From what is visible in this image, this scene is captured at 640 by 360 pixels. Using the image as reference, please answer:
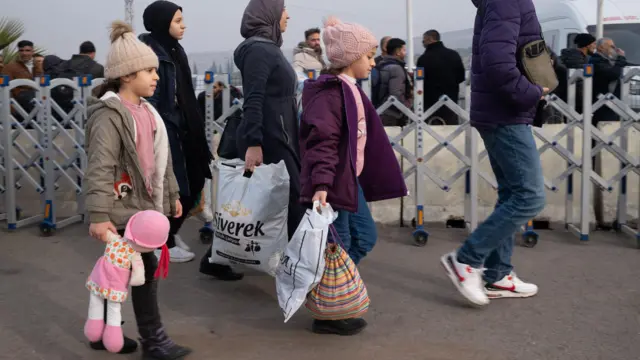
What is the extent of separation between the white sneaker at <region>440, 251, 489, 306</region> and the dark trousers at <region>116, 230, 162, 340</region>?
1.84 meters

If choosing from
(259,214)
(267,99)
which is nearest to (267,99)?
(267,99)

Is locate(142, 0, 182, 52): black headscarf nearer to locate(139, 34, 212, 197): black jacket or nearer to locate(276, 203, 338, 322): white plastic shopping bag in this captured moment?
locate(139, 34, 212, 197): black jacket

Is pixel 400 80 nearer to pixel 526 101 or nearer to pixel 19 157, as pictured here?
pixel 19 157

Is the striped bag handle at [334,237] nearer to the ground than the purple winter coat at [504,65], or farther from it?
nearer to the ground

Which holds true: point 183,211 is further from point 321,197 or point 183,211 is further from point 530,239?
point 530,239

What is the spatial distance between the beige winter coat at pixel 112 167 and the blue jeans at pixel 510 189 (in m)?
1.93

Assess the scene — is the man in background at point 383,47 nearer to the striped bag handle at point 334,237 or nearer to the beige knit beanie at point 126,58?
the striped bag handle at point 334,237

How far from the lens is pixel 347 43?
4371 mm

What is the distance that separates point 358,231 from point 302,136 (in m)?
0.62

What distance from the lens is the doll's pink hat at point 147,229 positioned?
3.71 meters

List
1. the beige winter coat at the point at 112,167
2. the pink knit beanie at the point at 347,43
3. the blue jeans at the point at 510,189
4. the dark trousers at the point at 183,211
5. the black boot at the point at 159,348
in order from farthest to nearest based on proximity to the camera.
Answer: the dark trousers at the point at 183,211 → the blue jeans at the point at 510,189 → the pink knit beanie at the point at 347,43 → the black boot at the point at 159,348 → the beige winter coat at the point at 112,167

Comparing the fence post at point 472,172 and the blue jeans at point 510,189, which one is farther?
the fence post at point 472,172

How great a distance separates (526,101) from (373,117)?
862mm

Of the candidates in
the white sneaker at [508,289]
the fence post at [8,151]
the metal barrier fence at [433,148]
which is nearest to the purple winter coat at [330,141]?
the white sneaker at [508,289]
